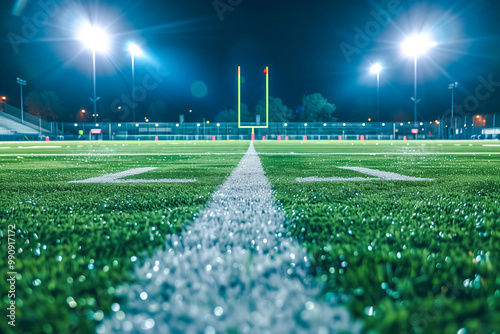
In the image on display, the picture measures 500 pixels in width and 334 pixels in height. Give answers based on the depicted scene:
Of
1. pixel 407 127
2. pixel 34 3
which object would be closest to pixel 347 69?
pixel 407 127

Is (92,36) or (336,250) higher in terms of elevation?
(92,36)

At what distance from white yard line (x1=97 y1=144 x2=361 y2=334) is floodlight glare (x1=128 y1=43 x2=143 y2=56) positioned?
46.5 metres

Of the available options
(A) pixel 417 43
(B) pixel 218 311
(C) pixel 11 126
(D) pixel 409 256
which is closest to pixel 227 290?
(B) pixel 218 311

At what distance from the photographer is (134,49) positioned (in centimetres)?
4453

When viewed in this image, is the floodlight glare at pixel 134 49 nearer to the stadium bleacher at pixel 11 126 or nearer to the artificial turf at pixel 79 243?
the stadium bleacher at pixel 11 126

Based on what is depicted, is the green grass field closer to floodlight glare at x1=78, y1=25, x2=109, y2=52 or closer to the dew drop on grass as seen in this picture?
the dew drop on grass

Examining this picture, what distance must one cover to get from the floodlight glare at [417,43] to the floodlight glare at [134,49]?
3188cm

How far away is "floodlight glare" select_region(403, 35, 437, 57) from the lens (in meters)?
41.7

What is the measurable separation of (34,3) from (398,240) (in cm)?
4699

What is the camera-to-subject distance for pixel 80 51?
45812 millimetres

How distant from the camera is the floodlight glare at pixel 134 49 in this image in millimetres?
43625

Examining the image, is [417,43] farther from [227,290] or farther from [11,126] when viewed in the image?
[11,126]

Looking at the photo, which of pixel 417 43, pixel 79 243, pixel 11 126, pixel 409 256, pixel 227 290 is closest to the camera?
pixel 227 290

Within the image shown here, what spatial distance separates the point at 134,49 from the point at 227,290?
48.0m
